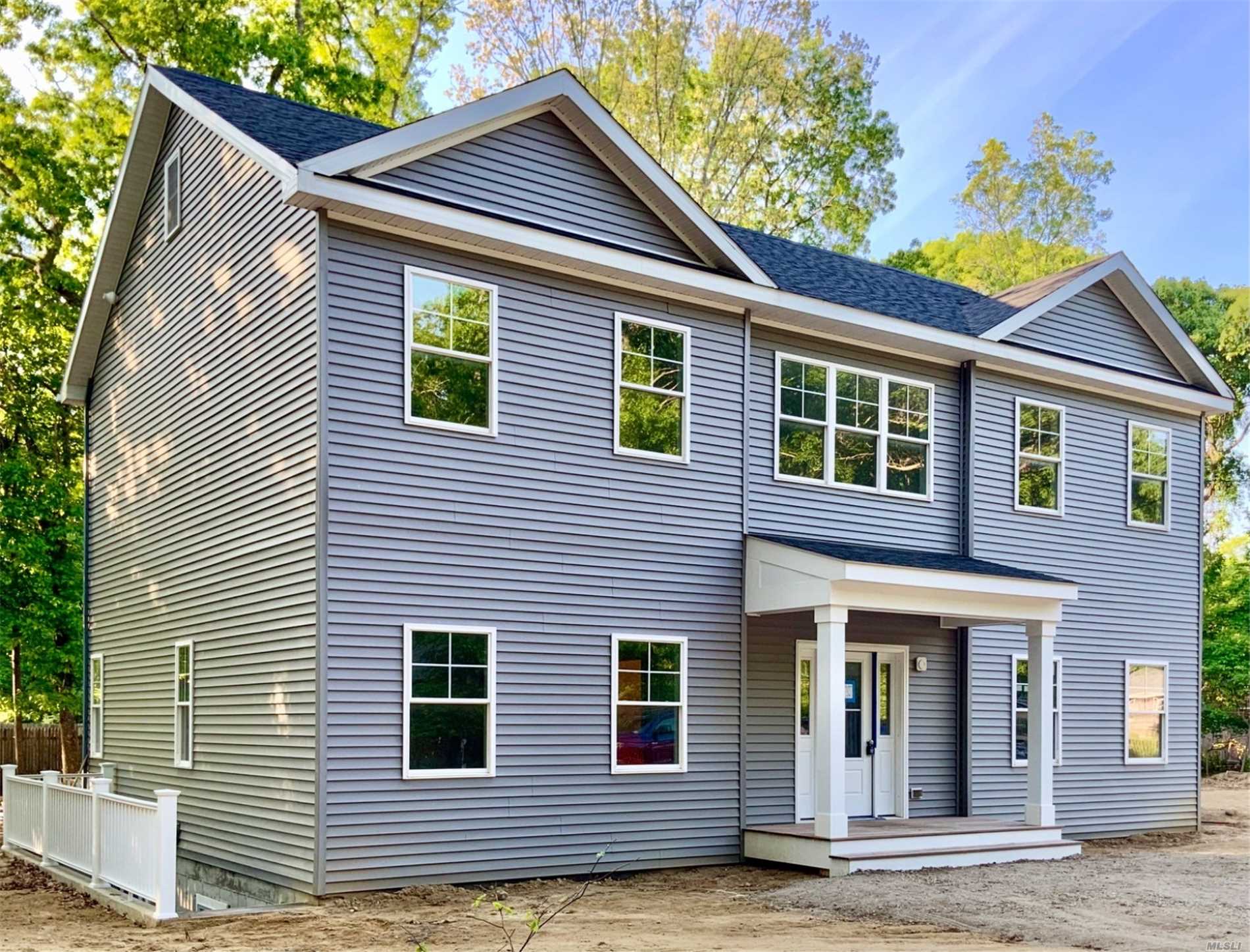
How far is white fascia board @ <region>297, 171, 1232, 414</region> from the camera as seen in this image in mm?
11875

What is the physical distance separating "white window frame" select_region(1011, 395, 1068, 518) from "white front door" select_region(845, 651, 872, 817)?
11.1 ft

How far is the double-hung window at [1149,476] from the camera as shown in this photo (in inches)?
763

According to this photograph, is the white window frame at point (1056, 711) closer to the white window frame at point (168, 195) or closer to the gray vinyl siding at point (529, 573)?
the gray vinyl siding at point (529, 573)

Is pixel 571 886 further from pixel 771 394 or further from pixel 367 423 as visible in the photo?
pixel 771 394

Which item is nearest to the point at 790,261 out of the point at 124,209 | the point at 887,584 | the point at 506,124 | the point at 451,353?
the point at 887,584

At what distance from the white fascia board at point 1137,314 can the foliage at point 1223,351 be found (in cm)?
1906

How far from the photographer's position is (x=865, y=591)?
14.0 m

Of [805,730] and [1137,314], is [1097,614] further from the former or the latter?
[805,730]

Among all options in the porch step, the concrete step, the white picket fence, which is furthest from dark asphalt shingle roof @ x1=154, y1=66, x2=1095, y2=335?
the porch step

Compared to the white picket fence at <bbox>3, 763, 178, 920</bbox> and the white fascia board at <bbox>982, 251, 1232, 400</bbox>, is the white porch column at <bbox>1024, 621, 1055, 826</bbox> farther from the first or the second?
the white picket fence at <bbox>3, 763, 178, 920</bbox>

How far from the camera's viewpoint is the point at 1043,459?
1816 cm

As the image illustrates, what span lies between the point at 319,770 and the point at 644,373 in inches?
215

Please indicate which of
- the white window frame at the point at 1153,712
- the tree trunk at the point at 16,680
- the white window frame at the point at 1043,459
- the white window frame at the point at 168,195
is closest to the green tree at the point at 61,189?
the tree trunk at the point at 16,680

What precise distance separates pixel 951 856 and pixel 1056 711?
4384 millimetres
